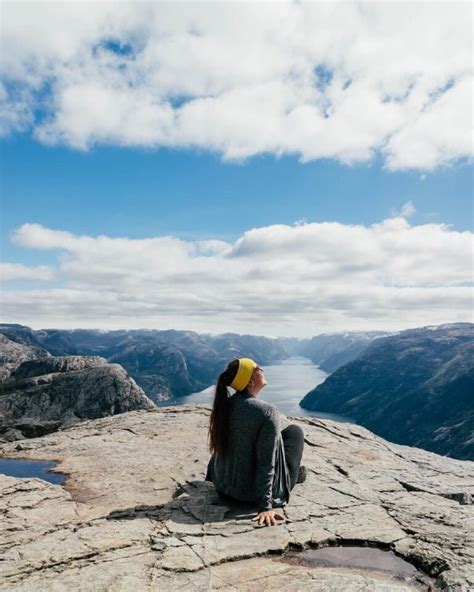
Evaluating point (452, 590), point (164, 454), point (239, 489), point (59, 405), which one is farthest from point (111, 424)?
point (59, 405)

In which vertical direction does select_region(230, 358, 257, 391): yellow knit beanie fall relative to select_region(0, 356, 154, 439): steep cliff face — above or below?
above

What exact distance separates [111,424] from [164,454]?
6844 mm

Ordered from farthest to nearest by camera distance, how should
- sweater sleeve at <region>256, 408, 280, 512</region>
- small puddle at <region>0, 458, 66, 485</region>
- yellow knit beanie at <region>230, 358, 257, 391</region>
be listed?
small puddle at <region>0, 458, 66, 485</region>
yellow knit beanie at <region>230, 358, 257, 391</region>
sweater sleeve at <region>256, 408, 280, 512</region>

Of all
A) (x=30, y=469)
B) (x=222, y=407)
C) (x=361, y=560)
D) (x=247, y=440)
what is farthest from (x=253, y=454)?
(x=30, y=469)

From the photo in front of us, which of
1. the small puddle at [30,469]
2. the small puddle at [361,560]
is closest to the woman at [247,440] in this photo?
the small puddle at [361,560]

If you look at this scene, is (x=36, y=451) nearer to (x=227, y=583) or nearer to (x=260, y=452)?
(x=260, y=452)

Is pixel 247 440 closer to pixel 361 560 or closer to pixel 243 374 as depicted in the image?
pixel 243 374

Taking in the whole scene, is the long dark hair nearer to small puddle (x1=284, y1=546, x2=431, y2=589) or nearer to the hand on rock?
the hand on rock

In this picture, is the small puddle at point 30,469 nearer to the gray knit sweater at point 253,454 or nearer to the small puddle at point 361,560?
the gray knit sweater at point 253,454

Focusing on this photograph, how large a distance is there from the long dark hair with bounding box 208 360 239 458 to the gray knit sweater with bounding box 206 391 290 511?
4.2 inches

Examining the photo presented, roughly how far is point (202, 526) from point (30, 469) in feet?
25.4

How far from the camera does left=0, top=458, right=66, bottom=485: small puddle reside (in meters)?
12.3

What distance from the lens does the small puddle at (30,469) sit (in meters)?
12.3

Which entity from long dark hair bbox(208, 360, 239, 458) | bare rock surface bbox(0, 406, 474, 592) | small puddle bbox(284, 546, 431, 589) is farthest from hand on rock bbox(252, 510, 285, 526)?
long dark hair bbox(208, 360, 239, 458)
